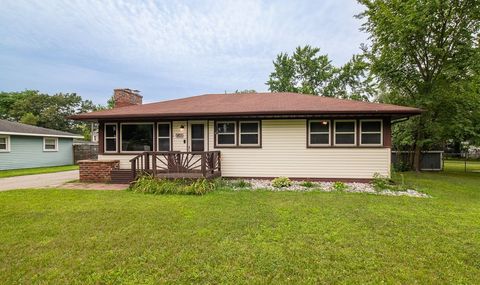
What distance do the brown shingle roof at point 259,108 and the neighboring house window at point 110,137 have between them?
0.61 meters

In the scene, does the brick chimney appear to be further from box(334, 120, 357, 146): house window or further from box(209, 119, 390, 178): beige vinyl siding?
box(334, 120, 357, 146): house window

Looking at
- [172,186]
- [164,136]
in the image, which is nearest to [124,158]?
[164,136]

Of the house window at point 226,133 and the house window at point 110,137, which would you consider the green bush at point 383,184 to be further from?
the house window at point 110,137

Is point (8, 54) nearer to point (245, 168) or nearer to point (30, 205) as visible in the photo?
point (30, 205)

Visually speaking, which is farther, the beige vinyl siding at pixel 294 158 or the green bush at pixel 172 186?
the beige vinyl siding at pixel 294 158

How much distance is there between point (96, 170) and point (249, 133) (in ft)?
18.7

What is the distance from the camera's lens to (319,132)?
9219mm

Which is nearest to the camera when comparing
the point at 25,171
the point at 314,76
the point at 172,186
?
the point at 172,186

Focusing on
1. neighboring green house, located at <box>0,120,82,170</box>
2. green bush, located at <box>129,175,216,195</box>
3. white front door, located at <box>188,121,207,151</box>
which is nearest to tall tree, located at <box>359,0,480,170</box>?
white front door, located at <box>188,121,207,151</box>

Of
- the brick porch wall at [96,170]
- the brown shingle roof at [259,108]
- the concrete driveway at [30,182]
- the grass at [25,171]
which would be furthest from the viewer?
the grass at [25,171]

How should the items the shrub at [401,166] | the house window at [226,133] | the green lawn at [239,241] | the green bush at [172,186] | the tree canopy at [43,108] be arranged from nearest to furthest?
the green lawn at [239,241] < the green bush at [172,186] < the house window at [226,133] < the shrub at [401,166] < the tree canopy at [43,108]

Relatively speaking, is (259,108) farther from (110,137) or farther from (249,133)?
(110,137)

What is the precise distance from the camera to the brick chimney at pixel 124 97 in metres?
11.6

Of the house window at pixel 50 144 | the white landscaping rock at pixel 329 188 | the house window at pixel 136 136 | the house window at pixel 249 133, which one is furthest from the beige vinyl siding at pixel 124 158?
the house window at pixel 50 144
